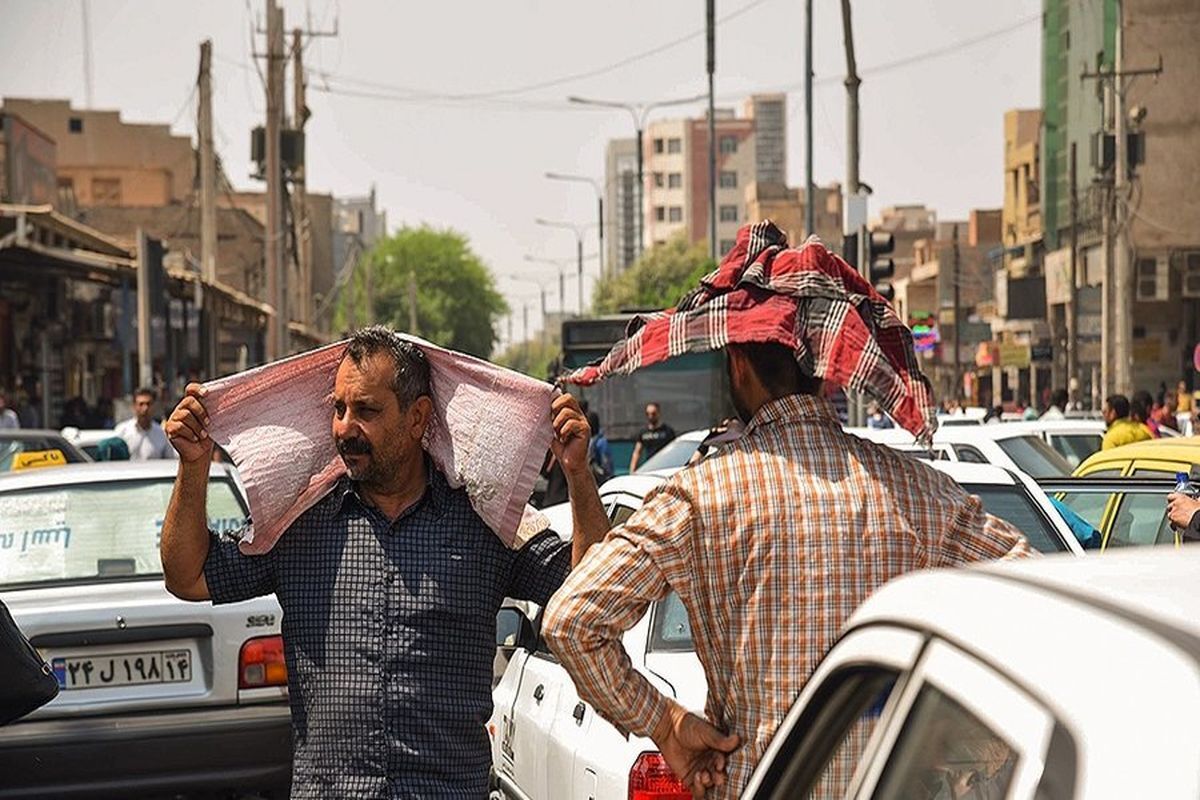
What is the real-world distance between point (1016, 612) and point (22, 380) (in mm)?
39019

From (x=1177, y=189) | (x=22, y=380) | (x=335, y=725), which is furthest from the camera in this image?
(x=1177, y=189)

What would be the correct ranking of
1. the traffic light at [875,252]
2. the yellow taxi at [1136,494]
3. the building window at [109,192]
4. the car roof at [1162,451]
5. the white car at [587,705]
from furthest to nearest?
the building window at [109,192] < the traffic light at [875,252] < the car roof at [1162,451] < the yellow taxi at [1136,494] < the white car at [587,705]

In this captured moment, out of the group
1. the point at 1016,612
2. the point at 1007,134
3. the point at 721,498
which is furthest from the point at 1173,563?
the point at 1007,134

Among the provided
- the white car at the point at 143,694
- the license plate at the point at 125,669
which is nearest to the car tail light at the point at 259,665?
the white car at the point at 143,694

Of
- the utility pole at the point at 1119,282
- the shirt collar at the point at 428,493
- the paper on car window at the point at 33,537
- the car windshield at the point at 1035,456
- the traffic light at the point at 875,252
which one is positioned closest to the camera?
the shirt collar at the point at 428,493

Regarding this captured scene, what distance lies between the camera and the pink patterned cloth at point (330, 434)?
4289 millimetres

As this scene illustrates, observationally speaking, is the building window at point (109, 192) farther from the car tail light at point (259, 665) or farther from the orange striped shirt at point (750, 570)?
the orange striped shirt at point (750, 570)

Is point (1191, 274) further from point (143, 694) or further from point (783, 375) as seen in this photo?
point (783, 375)

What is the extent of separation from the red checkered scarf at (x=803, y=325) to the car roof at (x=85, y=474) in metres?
5.62

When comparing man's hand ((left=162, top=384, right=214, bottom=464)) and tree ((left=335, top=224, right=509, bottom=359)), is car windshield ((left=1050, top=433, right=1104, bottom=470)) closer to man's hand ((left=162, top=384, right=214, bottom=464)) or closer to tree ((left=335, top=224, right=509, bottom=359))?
man's hand ((left=162, top=384, right=214, bottom=464))

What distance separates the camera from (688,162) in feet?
608

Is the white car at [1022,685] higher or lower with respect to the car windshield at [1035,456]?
higher

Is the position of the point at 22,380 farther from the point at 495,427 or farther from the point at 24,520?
the point at 495,427

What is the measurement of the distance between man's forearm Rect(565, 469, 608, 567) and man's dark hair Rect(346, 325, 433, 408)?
15.0 inches
